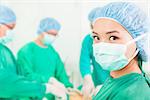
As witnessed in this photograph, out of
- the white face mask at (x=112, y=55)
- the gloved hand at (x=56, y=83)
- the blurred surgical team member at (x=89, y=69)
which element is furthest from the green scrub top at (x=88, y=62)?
the white face mask at (x=112, y=55)

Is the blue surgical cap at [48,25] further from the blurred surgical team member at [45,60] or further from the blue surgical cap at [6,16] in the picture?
the blue surgical cap at [6,16]

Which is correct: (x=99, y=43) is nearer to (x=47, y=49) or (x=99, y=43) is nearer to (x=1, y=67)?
(x=1, y=67)

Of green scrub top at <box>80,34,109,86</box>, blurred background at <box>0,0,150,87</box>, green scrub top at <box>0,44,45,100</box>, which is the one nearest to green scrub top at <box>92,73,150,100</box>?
green scrub top at <box>0,44,45,100</box>

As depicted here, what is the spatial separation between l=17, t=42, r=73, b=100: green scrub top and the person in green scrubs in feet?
3.97

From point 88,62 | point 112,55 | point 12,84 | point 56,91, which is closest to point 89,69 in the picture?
point 88,62

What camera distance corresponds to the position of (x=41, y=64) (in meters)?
2.85

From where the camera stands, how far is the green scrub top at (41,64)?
268 centimetres

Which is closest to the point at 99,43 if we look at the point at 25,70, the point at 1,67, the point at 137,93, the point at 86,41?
the point at 137,93

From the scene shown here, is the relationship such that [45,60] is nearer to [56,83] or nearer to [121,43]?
[56,83]

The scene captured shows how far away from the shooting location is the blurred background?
297 cm

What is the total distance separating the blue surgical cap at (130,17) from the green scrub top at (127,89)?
14 centimetres

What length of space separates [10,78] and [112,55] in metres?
1.00

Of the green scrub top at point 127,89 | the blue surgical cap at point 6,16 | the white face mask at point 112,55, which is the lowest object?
the green scrub top at point 127,89

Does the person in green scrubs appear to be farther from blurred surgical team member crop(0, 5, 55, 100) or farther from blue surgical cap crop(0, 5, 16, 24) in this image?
blue surgical cap crop(0, 5, 16, 24)
